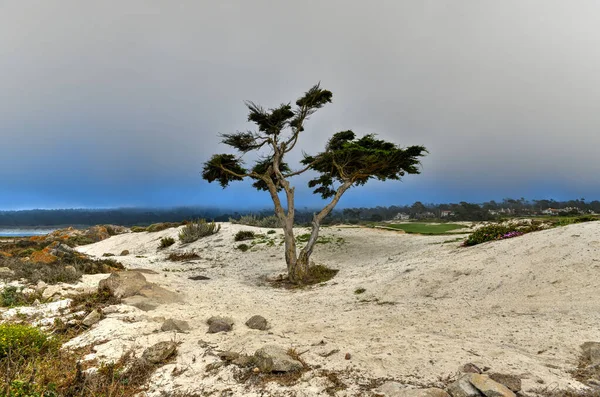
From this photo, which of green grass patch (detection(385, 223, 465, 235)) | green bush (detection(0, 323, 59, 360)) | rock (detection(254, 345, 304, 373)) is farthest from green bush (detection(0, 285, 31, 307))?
green grass patch (detection(385, 223, 465, 235))

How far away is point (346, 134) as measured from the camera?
1385 centimetres

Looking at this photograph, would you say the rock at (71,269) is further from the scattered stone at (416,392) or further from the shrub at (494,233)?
the shrub at (494,233)

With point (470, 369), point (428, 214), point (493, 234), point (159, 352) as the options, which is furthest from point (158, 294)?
point (428, 214)

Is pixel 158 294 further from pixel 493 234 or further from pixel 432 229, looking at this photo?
pixel 432 229

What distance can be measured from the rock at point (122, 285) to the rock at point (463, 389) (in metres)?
7.11

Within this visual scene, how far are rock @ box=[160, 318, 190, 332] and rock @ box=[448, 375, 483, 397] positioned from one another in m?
4.61

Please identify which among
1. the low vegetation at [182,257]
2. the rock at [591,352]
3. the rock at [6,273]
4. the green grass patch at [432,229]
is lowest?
the low vegetation at [182,257]

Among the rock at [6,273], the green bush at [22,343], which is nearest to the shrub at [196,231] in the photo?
the rock at [6,273]

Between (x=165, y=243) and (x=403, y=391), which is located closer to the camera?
(x=403, y=391)

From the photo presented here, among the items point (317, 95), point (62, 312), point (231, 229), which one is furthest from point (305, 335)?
point (231, 229)

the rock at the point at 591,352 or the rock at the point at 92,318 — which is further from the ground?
the rock at the point at 591,352

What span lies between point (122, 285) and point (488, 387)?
7767 millimetres

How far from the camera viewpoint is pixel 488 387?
9.80 feet

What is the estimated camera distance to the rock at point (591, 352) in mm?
3730
